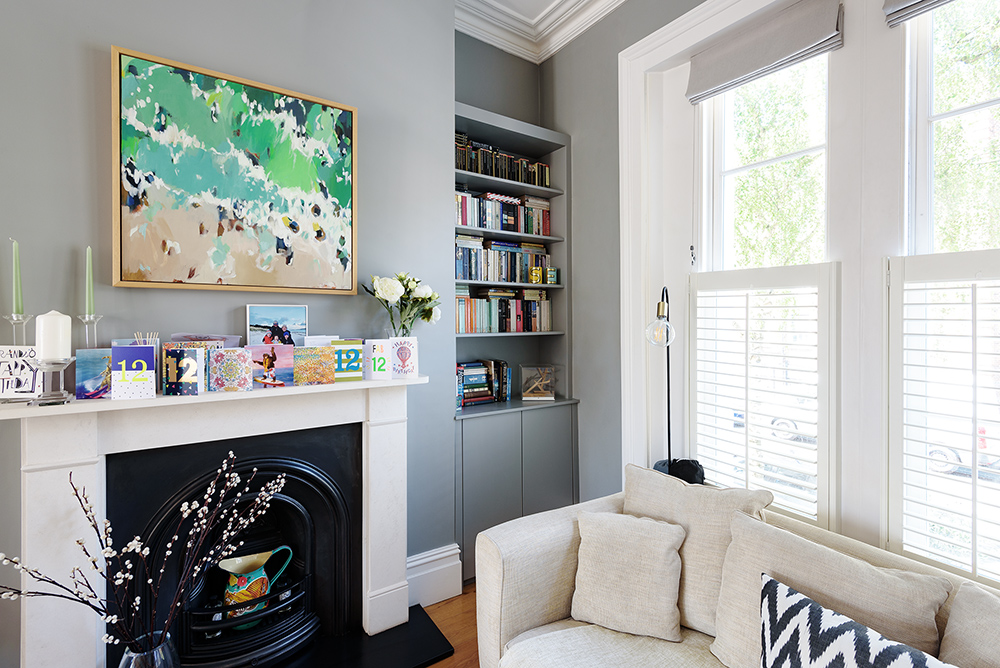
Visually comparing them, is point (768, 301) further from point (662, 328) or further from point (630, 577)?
point (630, 577)

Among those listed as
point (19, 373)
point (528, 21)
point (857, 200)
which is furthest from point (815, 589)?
point (528, 21)

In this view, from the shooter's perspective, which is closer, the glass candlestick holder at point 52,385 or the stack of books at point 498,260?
the glass candlestick holder at point 52,385

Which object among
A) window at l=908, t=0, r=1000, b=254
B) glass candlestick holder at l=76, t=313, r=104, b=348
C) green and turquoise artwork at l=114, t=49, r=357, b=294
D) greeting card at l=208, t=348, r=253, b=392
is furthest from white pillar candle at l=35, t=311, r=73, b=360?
window at l=908, t=0, r=1000, b=254

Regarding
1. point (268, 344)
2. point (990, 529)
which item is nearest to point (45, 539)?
point (268, 344)

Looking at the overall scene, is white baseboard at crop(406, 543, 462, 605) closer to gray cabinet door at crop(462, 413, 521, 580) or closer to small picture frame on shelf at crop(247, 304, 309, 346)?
gray cabinet door at crop(462, 413, 521, 580)

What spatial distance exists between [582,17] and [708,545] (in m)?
2.69

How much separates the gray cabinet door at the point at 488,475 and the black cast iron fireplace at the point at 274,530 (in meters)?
0.61

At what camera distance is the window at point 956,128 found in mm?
1389

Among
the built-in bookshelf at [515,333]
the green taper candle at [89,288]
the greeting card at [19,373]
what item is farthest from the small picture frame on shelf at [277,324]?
the built-in bookshelf at [515,333]

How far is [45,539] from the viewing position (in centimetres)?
141

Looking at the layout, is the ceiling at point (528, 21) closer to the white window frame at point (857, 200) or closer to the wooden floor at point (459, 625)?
the white window frame at point (857, 200)

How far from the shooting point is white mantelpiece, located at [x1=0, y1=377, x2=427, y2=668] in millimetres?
1394

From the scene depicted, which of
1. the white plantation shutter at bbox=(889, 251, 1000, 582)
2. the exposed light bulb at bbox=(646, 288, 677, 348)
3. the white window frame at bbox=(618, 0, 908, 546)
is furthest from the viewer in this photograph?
the exposed light bulb at bbox=(646, 288, 677, 348)

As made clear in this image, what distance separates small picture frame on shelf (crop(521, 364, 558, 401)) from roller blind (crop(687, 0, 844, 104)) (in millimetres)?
1587
